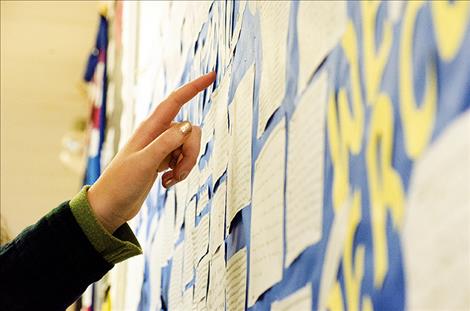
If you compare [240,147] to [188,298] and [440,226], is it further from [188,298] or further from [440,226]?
[440,226]

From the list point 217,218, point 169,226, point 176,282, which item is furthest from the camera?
point 169,226

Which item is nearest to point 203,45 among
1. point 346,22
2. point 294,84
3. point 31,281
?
point 31,281

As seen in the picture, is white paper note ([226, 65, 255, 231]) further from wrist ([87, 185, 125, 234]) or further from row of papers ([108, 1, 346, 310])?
wrist ([87, 185, 125, 234])

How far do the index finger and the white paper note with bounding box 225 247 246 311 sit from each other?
0.23 m

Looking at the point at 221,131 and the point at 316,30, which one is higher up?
the point at 221,131

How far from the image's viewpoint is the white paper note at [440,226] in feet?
1.03

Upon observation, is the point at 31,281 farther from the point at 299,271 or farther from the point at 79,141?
the point at 79,141

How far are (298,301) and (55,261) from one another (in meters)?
0.49

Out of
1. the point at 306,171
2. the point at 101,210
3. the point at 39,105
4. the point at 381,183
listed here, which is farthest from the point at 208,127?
the point at 39,105

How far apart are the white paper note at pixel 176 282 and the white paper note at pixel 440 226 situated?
69 centimetres

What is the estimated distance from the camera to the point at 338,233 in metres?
0.44

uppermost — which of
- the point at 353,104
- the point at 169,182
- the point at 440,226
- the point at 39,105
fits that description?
the point at 39,105

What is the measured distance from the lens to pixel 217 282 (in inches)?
31.2

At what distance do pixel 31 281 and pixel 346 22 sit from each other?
2.02ft
